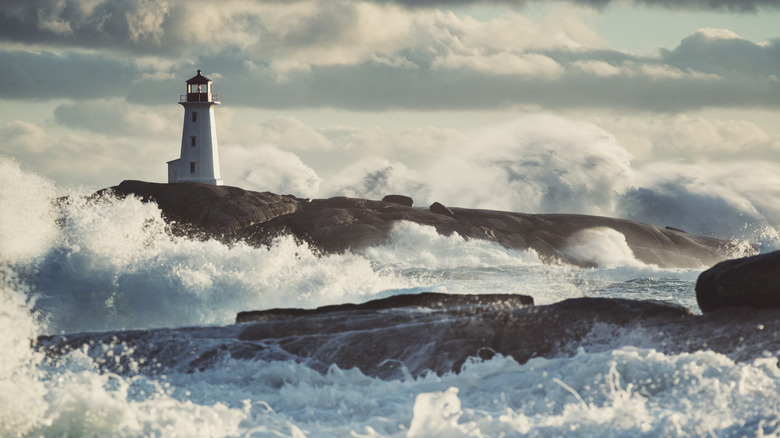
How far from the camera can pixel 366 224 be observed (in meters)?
29.7

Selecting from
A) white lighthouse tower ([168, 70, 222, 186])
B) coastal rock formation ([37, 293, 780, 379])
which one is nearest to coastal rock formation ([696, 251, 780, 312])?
coastal rock formation ([37, 293, 780, 379])

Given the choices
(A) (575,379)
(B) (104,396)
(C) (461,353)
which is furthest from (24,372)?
(A) (575,379)

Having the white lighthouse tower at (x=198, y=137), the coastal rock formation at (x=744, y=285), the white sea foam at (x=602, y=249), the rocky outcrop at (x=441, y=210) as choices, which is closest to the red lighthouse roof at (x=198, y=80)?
the white lighthouse tower at (x=198, y=137)

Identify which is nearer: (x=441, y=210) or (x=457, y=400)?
(x=457, y=400)

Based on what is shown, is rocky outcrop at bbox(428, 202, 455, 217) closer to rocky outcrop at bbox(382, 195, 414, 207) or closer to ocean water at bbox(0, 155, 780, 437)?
rocky outcrop at bbox(382, 195, 414, 207)

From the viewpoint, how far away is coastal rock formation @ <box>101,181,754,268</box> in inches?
1121

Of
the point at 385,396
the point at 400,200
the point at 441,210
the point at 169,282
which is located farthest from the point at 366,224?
the point at 385,396

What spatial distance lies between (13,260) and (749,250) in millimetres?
29747

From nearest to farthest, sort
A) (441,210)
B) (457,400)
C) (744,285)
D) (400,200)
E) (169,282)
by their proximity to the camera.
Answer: (457,400) → (744,285) → (169,282) → (441,210) → (400,200)

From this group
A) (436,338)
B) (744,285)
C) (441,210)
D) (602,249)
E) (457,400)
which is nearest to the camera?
(457,400)

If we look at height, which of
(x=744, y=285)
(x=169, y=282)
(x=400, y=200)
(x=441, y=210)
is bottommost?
(x=744, y=285)

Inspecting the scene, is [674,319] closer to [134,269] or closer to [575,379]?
[575,379]

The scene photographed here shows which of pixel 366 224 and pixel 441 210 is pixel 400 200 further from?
pixel 366 224

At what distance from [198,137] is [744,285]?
27946mm
